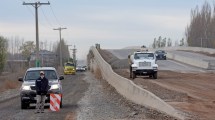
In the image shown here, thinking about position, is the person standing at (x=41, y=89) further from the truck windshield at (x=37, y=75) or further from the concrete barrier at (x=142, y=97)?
the concrete barrier at (x=142, y=97)

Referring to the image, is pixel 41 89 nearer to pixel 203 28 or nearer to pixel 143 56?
pixel 143 56

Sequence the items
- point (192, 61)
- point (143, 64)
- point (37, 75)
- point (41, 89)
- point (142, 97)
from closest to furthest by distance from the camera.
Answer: point (41, 89)
point (142, 97)
point (37, 75)
point (143, 64)
point (192, 61)

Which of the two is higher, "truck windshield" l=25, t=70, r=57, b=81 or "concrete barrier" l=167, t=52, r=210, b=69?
"truck windshield" l=25, t=70, r=57, b=81

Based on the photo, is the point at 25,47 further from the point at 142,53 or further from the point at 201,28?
the point at 142,53

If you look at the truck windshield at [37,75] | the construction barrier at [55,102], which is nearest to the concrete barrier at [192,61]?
the truck windshield at [37,75]

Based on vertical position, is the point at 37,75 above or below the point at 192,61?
above

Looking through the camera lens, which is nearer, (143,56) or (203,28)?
(143,56)

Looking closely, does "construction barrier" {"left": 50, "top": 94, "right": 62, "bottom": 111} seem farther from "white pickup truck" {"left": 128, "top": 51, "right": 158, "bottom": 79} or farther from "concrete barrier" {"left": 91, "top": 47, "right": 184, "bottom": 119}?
"white pickup truck" {"left": 128, "top": 51, "right": 158, "bottom": 79}

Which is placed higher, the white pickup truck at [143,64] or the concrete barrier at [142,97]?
the white pickup truck at [143,64]

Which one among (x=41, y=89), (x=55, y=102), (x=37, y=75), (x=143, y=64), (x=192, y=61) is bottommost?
(x=55, y=102)

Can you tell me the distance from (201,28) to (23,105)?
133077 millimetres

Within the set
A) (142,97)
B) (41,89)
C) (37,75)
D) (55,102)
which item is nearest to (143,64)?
(142,97)

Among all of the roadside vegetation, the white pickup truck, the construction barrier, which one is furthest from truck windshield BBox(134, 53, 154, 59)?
the roadside vegetation

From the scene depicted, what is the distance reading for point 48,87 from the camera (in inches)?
1012
